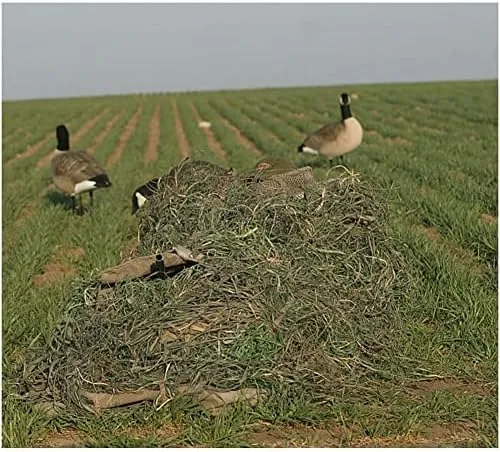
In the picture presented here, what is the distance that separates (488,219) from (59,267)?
17.9 ft

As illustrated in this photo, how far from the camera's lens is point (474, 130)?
19000 millimetres

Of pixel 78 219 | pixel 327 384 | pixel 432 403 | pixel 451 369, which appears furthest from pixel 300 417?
pixel 78 219

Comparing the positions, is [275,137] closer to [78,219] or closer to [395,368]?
[78,219]

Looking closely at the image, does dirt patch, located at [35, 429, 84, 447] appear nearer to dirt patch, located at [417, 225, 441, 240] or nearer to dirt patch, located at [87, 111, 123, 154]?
dirt patch, located at [417, 225, 441, 240]

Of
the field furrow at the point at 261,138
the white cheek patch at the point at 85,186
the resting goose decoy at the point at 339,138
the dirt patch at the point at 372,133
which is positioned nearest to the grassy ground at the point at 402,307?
the field furrow at the point at 261,138

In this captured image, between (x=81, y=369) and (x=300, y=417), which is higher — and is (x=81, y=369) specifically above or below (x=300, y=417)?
above

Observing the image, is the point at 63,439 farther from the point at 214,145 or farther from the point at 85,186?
the point at 214,145

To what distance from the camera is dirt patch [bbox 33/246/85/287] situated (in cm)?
698

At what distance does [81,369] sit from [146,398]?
50cm

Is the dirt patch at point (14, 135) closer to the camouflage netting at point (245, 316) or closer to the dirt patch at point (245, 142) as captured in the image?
the dirt patch at point (245, 142)

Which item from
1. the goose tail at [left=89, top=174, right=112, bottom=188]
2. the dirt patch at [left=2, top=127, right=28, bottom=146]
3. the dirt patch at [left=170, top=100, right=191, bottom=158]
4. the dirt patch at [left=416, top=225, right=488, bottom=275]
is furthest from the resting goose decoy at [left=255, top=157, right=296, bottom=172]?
the dirt patch at [left=2, top=127, right=28, bottom=146]

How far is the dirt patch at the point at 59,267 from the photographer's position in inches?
275

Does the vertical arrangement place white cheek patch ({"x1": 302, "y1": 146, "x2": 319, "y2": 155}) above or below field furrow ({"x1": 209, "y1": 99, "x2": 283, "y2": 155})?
above

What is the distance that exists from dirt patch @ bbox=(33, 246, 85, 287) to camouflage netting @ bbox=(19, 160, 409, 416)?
2.12 meters
